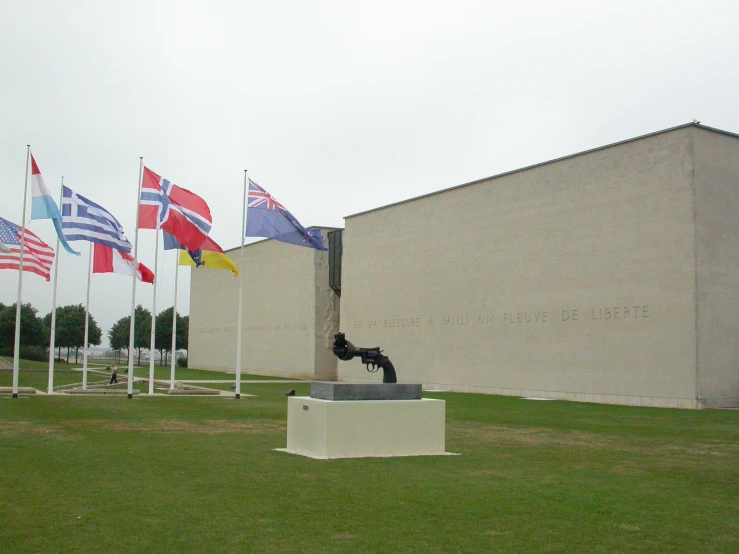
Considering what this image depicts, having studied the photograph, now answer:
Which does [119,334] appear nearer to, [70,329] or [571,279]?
[70,329]

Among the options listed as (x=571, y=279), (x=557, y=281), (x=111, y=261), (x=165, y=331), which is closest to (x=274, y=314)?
(x=111, y=261)

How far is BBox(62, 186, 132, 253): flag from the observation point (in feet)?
98.2

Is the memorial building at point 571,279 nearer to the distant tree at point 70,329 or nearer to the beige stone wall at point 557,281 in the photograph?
the beige stone wall at point 557,281

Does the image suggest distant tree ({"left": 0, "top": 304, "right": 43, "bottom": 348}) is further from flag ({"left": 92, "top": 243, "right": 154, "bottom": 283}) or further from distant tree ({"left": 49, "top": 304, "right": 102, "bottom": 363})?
flag ({"left": 92, "top": 243, "right": 154, "bottom": 283})

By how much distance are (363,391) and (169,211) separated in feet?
57.6

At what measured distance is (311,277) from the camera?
57.1 meters

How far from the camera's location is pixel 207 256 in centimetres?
3278

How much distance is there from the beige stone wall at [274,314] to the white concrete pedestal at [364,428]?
134 ft

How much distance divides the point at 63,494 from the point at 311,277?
47.0 meters

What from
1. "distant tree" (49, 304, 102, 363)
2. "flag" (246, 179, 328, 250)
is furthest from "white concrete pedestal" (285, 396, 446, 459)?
"distant tree" (49, 304, 102, 363)

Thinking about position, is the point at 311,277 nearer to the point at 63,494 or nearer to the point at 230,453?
the point at 230,453

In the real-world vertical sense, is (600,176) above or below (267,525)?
above

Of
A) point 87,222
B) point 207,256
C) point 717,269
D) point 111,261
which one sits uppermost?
point 87,222

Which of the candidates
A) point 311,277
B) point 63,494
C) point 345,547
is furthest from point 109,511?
point 311,277
